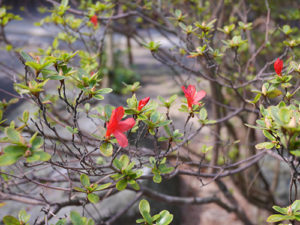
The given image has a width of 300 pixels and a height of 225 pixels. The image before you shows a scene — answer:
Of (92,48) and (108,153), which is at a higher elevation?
(92,48)

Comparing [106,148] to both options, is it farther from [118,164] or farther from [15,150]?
[15,150]

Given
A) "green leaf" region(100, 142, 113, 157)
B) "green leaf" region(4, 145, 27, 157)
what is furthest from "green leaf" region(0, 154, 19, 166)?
"green leaf" region(100, 142, 113, 157)

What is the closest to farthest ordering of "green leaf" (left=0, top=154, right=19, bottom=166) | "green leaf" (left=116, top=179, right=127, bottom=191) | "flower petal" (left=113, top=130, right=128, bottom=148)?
"green leaf" (left=0, top=154, right=19, bottom=166), "flower petal" (left=113, top=130, right=128, bottom=148), "green leaf" (left=116, top=179, right=127, bottom=191)

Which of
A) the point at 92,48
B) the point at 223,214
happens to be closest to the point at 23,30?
the point at 92,48

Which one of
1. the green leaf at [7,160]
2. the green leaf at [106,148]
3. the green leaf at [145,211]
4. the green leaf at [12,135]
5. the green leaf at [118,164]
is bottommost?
the green leaf at [145,211]

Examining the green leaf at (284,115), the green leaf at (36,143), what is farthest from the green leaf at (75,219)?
the green leaf at (284,115)

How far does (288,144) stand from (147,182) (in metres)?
2.33

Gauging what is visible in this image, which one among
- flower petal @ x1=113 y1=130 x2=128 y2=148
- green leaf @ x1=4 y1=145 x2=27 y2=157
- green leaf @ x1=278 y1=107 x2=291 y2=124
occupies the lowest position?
flower petal @ x1=113 y1=130 x2=128 y2=148

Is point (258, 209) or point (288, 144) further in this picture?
point (258, 209)

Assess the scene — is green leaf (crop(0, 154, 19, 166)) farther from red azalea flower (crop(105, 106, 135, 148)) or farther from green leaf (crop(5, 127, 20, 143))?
red azalea flower (crop(105, 106, 135, 148))

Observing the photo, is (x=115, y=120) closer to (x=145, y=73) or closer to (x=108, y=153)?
(x=108, y=153)

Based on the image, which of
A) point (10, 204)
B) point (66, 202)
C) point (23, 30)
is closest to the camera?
point (66, 202)

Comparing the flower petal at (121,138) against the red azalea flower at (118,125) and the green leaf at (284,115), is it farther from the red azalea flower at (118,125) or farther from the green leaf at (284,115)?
the green leaf at (284,115)

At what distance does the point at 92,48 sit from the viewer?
2.47m
